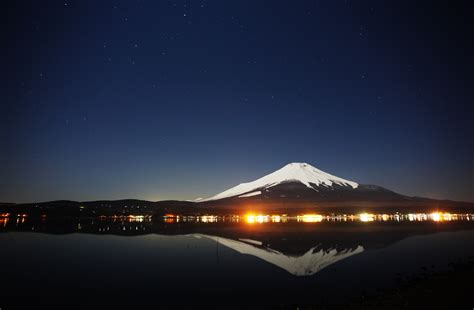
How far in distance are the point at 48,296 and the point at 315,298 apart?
14537mm

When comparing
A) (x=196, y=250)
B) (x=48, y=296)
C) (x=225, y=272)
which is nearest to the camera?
(x=48, y=296)

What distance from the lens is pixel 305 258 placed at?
3441 cm

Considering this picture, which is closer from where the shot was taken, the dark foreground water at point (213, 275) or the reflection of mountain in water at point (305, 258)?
the dark foreground water at point (213, 275)

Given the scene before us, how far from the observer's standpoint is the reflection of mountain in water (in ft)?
95.6

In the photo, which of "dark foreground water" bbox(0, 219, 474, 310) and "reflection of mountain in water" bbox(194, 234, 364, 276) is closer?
"dark foreground water" bbox(0, 219, 474, 310)

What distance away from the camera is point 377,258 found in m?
34.3

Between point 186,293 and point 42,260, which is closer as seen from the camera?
point 186,293

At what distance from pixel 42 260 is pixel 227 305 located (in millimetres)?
23569

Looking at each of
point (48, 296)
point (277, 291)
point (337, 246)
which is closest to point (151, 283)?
point (48, 296)

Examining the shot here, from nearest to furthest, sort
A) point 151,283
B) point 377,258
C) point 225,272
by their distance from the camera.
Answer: point 151,283 → point 225,272 → point 377,258

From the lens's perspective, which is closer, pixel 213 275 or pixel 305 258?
pixel 213 275

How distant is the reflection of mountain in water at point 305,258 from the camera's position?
29141 mm

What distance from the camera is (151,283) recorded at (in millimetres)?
24078

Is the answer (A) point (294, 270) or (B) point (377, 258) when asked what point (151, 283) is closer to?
(A) point (294, 270)
